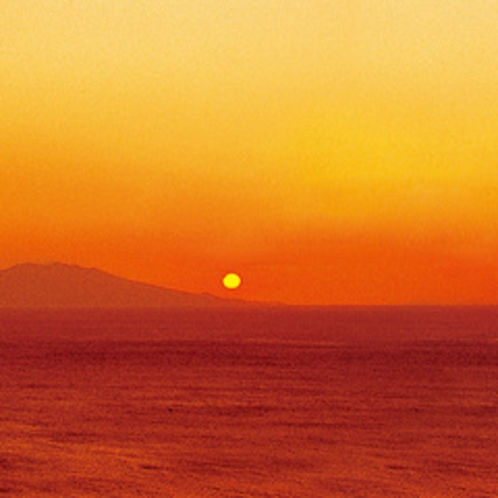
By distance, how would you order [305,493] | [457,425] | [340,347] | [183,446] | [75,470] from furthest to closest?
[340,347]
[457,425]
[183,446]
[75,470]
[305,493]

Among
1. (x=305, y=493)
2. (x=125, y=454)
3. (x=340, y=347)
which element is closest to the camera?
(x=305, y=493)

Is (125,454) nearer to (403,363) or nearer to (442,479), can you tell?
(442,479)

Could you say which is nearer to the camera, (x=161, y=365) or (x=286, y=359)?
(x=161, y=365)

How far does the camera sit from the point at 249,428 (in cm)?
5169

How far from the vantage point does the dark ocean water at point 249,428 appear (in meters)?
35.8

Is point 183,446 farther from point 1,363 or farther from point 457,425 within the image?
point 1,363

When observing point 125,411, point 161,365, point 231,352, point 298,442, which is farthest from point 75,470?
point 231,352

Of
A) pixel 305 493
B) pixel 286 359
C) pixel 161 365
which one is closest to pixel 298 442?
pixel 305 493

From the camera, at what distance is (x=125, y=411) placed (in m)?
59.7

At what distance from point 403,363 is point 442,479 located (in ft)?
229

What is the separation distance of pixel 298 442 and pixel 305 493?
506 inches

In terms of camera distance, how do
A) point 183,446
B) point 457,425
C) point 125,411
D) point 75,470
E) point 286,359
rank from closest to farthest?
1. point 75,470
2. point 183,446
3. point 457,425
4. point 125,411
5. point 286,359

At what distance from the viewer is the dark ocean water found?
3584 cm

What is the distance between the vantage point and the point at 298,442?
46844mm
